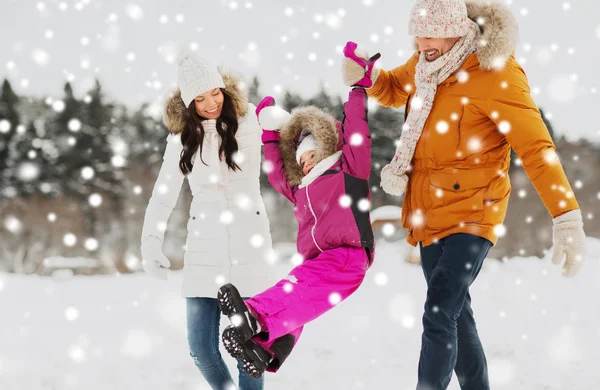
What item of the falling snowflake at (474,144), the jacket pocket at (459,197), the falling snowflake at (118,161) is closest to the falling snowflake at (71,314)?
the jacket pocket at (459,197)

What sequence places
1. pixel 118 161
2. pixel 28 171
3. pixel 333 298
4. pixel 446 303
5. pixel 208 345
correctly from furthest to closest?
pixel 118 161
pixel 28 171
pixel 208 345
pixel 333 298
pixel 446 303

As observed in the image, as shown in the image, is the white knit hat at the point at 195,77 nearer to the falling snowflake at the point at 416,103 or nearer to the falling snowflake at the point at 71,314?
the falling snowflake at the point at 416,103

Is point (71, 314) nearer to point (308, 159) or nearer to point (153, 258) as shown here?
point (153, 258)

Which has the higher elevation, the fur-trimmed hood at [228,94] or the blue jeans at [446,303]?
the fur-trimmed hood at [228,94]

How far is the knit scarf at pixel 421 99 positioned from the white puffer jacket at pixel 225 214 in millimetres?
838

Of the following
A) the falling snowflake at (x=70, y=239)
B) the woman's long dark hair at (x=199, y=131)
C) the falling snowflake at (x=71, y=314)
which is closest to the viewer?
the woman's long dark hair at (x=199, y=131)

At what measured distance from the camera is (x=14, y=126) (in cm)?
1675

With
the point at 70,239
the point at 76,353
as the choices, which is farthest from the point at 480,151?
the point at 70,239

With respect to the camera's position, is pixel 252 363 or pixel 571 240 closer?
pixel 571 240

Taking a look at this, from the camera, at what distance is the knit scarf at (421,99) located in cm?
268

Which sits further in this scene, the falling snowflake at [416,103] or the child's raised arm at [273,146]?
the child's raised arm at [273,146]

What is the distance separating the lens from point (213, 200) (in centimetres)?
321

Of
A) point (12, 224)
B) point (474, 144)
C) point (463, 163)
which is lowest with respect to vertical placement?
point (12, 224)

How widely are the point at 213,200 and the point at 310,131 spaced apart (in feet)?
2.38
